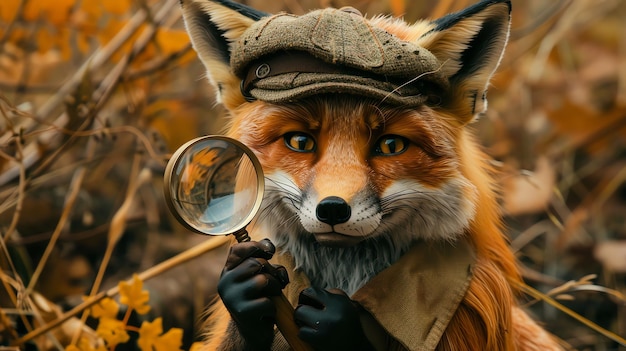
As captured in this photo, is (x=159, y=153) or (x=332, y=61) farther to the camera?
(x=159, y=153)

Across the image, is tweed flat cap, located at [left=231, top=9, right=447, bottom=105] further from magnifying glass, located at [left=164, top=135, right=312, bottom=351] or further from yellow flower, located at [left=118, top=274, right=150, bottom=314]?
yellow flower, located at [left=118, top=274, right=150, bottom=314]

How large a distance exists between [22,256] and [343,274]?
127 cm

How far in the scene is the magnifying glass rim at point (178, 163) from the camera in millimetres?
1400

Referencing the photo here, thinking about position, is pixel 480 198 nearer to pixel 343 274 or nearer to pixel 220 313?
pixel 343 274

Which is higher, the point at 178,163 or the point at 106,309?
the point at 178,163

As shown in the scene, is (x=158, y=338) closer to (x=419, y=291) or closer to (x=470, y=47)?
(x=419, y=291)

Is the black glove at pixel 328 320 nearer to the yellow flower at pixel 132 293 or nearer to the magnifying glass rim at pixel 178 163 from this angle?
the magnifying glass rim at pixel 178 163

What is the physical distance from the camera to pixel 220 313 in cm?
179

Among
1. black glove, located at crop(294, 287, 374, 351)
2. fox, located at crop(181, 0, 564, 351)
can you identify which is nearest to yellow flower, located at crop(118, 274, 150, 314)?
fox, located at crop(181, 0, 564, 351)

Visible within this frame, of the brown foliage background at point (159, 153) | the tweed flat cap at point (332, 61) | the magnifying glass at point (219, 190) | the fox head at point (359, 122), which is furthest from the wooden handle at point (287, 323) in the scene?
the brown foliage background at point (159, 153)

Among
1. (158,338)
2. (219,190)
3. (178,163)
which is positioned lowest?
(158,338)

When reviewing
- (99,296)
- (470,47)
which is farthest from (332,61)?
(99,296)

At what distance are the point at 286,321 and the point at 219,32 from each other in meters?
0.68

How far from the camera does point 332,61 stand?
1502 mm
